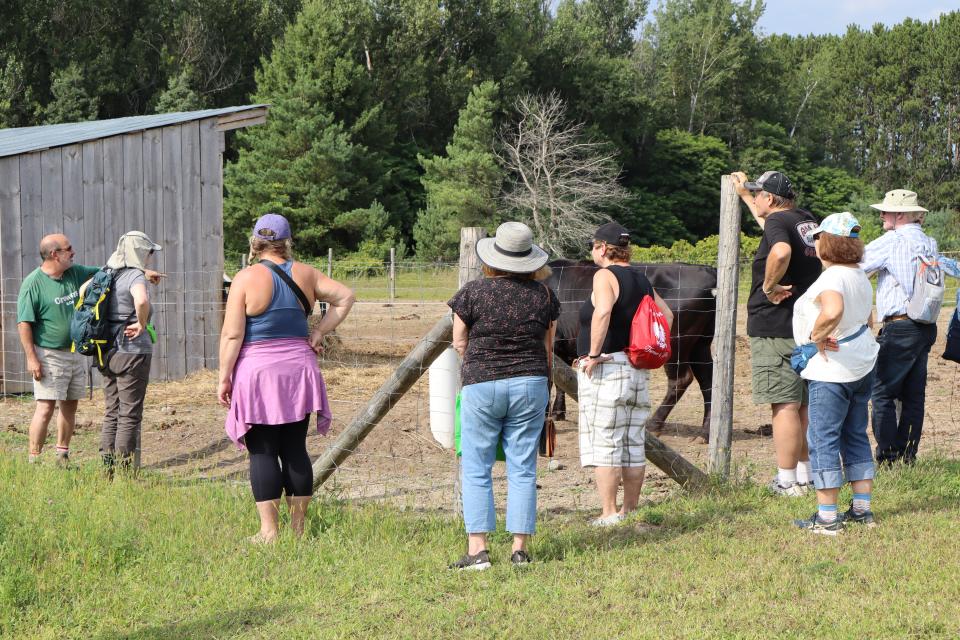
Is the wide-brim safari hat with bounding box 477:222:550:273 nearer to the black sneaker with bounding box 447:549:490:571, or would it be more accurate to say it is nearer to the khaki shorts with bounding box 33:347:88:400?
the black sneaker with bounding box 447:549:490:571

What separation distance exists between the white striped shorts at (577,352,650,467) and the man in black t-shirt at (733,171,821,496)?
0.95 meters

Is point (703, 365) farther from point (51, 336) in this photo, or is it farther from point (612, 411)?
point (51, 336)

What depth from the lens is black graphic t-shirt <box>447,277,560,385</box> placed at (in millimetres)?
4398

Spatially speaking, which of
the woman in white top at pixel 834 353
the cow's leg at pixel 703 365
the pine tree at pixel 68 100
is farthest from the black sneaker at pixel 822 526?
the pine tree at pixel 68 100

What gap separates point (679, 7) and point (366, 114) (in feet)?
84.3

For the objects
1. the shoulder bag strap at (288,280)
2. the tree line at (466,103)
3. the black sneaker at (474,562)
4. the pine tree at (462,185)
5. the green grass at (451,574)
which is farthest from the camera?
the pine tree at (462,185)

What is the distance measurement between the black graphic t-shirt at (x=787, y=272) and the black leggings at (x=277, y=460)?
2640 millimetres

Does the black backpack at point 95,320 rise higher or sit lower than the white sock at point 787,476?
higher

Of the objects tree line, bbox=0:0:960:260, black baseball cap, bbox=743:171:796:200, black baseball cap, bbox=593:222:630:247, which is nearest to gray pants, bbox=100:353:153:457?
black baseball cap, bbox=593:222:630:247

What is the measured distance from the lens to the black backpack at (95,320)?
5934mm

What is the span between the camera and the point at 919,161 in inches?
2292

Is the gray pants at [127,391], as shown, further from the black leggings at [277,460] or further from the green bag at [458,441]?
the green bag at [458,441]

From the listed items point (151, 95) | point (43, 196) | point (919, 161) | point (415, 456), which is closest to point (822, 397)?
point (415, 456)

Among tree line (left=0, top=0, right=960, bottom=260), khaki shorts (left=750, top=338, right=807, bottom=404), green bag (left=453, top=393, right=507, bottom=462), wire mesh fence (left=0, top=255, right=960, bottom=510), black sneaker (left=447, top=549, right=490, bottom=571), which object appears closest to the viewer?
black sneaker (left=447, top=549, right=490, bottom=571)
